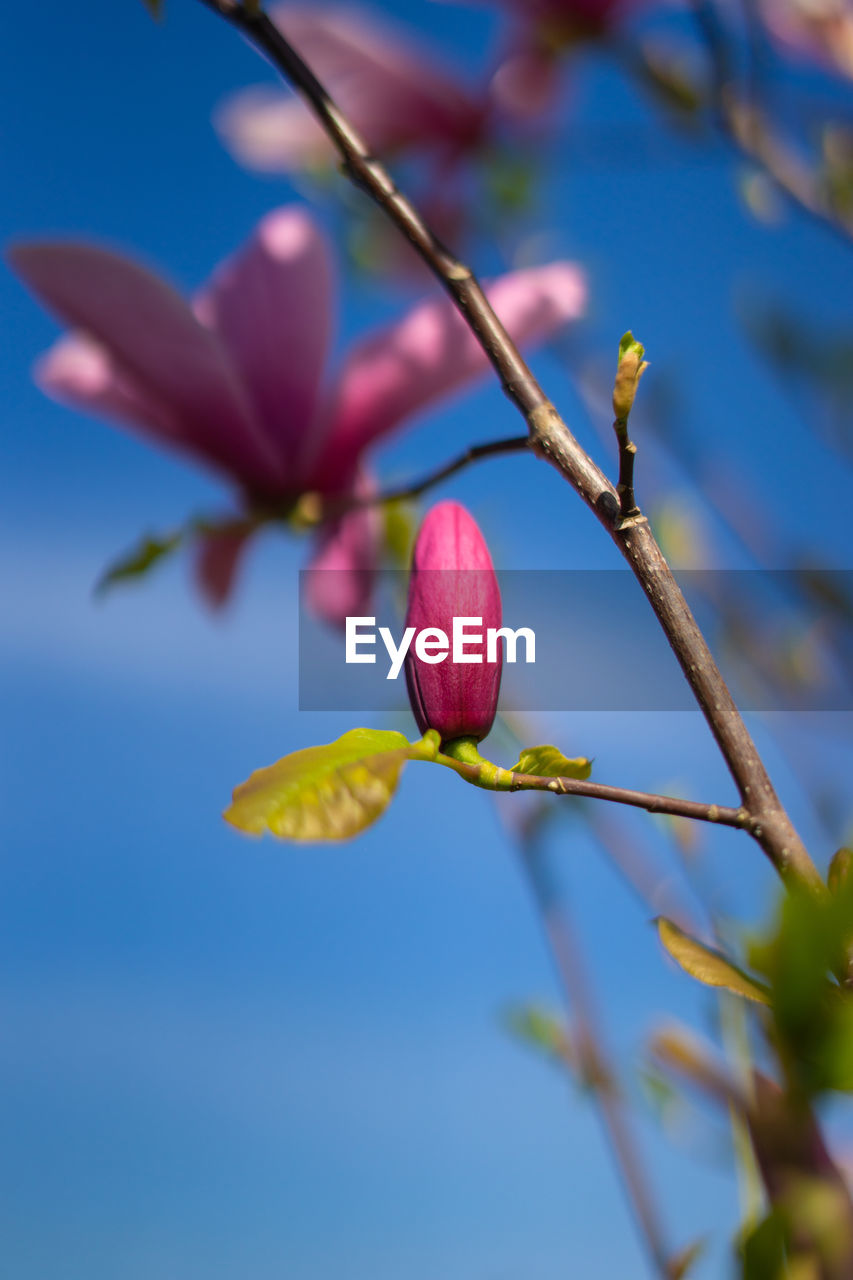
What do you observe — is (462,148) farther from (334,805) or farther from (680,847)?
(334,805)

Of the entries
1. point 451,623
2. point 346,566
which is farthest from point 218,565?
point 451,623

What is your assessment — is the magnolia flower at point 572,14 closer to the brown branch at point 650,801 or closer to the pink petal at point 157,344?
the pink petal at point 157,344

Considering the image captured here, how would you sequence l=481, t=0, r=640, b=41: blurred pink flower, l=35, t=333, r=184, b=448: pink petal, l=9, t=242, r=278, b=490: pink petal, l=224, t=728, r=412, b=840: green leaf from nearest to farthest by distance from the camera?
l=224, t=728, r=412, b=840: green leaf, l=9, t=242, r=278, b=490: pink petal, l=35, t=333, r=184, b=448: pink petal, l=481, t=0, r=640, b=41: blurred pink flower

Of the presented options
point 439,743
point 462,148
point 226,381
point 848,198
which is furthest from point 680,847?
point 462,148

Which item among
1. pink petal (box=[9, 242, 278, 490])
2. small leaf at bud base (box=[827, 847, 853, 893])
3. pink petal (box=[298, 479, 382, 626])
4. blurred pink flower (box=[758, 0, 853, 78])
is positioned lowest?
small leaf at bud base (box=[827, 847, 853, 893])

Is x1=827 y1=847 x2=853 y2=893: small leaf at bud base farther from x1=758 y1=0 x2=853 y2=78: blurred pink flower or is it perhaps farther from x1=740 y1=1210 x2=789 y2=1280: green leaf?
x1=758 y1=0 x2=853 y2=78: blurred pink flower

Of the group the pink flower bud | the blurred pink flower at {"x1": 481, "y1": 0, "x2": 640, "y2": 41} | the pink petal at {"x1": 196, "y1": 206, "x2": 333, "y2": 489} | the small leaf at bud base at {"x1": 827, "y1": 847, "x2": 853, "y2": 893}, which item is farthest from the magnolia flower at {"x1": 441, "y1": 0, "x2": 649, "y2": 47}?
the small leaf at bud base at {"x1": 827, "y1": 847, "x2": 853, "y2": 893}

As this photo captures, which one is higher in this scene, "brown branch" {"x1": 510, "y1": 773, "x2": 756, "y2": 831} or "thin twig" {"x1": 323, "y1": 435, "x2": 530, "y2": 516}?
"thin twig" {"x1": 323, "y1": 435, "x2": 530, "y2": 516}
